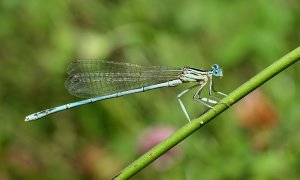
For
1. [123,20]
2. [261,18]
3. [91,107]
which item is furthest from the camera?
[123,20]

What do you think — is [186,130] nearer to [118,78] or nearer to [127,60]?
[118,78]

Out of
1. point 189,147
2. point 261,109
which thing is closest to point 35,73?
point 189,147

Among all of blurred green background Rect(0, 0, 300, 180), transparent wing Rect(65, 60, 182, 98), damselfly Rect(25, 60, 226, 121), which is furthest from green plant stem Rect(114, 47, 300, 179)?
blurred green background Rect(0, 0, 300, 180)

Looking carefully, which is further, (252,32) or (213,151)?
(252,32)

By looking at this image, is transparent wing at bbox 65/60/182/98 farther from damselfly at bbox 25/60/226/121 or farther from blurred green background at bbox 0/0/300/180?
blurred green background at bbox 0/0/300/180

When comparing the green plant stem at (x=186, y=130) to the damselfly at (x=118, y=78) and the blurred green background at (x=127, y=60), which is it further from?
the blurred green background at (x=127, y=60)

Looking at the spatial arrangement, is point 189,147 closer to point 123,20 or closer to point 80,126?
point 80,126

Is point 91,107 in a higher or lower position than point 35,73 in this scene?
lower

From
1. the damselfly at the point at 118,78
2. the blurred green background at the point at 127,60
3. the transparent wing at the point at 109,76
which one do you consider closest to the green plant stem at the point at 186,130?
the damselfly at the point at 118,78
